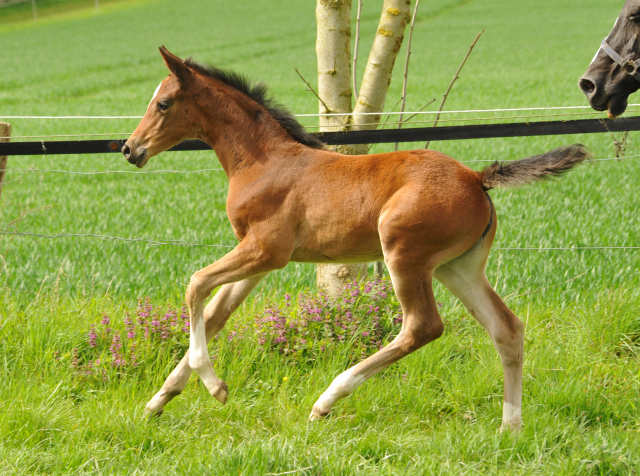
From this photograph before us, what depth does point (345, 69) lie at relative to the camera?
514 cm

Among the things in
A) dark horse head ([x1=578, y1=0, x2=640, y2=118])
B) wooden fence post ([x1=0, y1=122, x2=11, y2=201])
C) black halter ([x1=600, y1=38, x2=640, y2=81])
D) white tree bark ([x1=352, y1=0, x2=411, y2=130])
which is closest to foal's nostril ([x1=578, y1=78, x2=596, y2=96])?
dark horse head ([x1=578, y1=0, x2=640, y2=118])

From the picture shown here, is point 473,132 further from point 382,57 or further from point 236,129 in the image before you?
point 236,129

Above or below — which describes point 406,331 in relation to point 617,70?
below

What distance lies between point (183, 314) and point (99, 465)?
61.1 inches

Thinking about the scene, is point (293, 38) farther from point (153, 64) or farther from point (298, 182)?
point (298, 182)

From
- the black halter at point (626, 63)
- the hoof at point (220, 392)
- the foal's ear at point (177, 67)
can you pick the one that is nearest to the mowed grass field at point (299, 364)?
the hoof at point (220, 392)

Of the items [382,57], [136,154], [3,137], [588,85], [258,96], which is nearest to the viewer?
[136,154]

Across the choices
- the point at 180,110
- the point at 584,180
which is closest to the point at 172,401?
the point at 180,110

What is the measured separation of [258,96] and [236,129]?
26cm

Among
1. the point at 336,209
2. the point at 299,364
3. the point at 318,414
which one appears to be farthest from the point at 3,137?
the point at 318,414

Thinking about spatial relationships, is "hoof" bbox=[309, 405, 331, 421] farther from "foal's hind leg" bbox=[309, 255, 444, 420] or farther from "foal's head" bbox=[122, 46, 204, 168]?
"foal's head" bbox=[122, 46, 204, 168]

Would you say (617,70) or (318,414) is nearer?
(318,414)

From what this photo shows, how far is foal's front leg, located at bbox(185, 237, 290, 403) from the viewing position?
3488 millimetres

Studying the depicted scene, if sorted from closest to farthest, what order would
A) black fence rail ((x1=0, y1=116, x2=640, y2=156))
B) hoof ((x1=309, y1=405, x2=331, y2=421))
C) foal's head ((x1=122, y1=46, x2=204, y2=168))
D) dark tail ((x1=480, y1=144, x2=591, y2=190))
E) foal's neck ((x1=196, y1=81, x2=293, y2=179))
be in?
dark tail ((x1=480, y1=144, x2=591, y2=190))
hoof ((x1=309, y1=405, x2=331, y2=421))
foal's head ((x1=122, y1=46, x2=204, y2=168))
foal's neck ((x1=196, y1=81, x2=293, y2=179))
black fence rail ((x1=0, y1=116, x2=640, y2=156))
